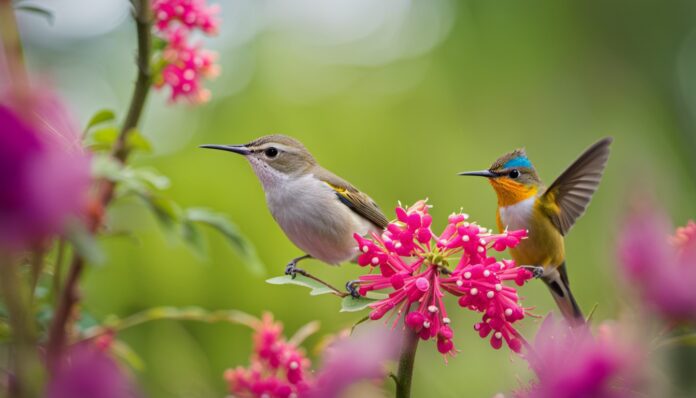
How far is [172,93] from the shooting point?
1656 mm

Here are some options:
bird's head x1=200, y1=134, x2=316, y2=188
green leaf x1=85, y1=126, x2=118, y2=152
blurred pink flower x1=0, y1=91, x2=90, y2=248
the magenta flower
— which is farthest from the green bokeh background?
blurred pink flower x1=0, y1=91, x2=90, y2=248

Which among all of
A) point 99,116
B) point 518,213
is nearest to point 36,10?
point 99,116

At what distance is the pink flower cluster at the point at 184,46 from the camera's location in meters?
1.53

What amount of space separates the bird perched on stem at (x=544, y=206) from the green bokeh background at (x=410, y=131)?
5.8 inches

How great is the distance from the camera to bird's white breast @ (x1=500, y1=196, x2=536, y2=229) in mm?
2182

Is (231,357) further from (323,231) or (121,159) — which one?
(121,159)

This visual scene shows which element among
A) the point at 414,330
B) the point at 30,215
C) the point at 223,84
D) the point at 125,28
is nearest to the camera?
the point at 30,215

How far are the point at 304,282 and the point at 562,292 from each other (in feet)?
3.54

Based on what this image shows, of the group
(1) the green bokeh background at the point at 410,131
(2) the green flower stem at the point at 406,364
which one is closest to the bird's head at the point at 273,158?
(1) the green bokeh background at the point at 410,131

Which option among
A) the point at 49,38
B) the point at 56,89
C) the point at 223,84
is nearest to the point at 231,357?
the point at 223,84

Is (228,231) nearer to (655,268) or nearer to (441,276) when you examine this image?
(441,276)

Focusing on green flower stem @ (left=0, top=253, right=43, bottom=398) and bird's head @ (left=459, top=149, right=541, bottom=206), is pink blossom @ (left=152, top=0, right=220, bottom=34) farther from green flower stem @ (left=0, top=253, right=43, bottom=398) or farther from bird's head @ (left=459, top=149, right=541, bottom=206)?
green flower stem @ (left=0, top=253, right=43, bottom=398)

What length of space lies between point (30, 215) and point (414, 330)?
822mm

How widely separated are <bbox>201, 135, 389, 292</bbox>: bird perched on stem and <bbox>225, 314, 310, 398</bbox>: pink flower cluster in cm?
40
